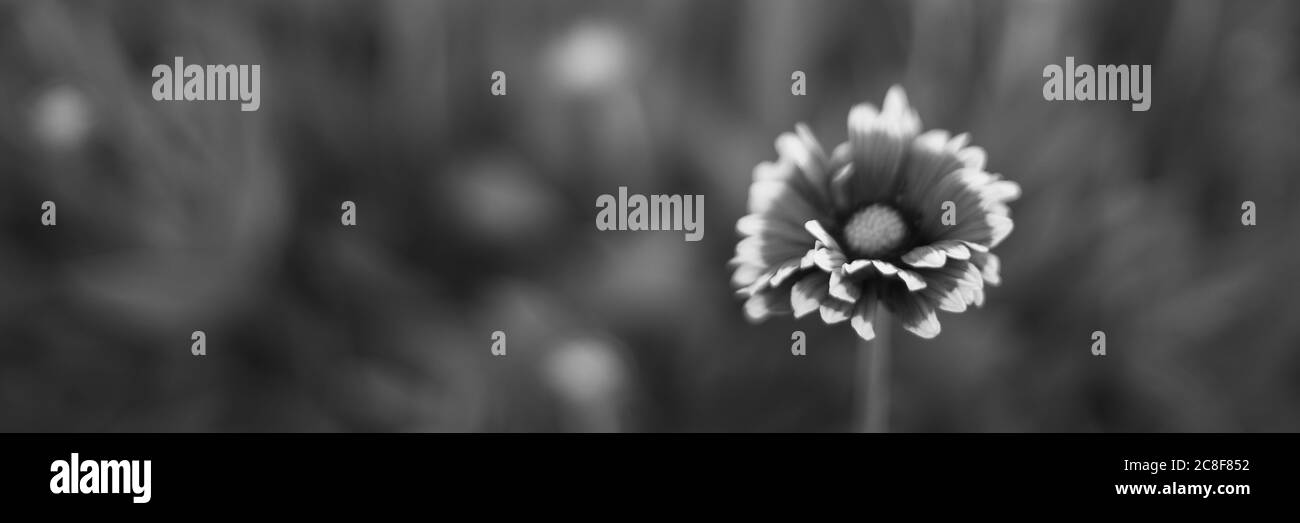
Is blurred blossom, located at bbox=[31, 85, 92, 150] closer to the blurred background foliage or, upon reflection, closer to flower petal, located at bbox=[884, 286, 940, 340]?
the blurred background foliage

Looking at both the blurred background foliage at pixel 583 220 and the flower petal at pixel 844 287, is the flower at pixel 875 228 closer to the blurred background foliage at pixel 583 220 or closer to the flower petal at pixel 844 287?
the flower petal at pixel 844 287

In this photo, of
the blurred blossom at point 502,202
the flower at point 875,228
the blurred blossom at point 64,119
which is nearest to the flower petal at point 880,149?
the flower at point 875,228

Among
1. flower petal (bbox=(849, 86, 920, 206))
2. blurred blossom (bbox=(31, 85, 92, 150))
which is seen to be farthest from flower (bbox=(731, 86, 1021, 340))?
blurred blossom (bbox=(31, 85, 92, 150))
